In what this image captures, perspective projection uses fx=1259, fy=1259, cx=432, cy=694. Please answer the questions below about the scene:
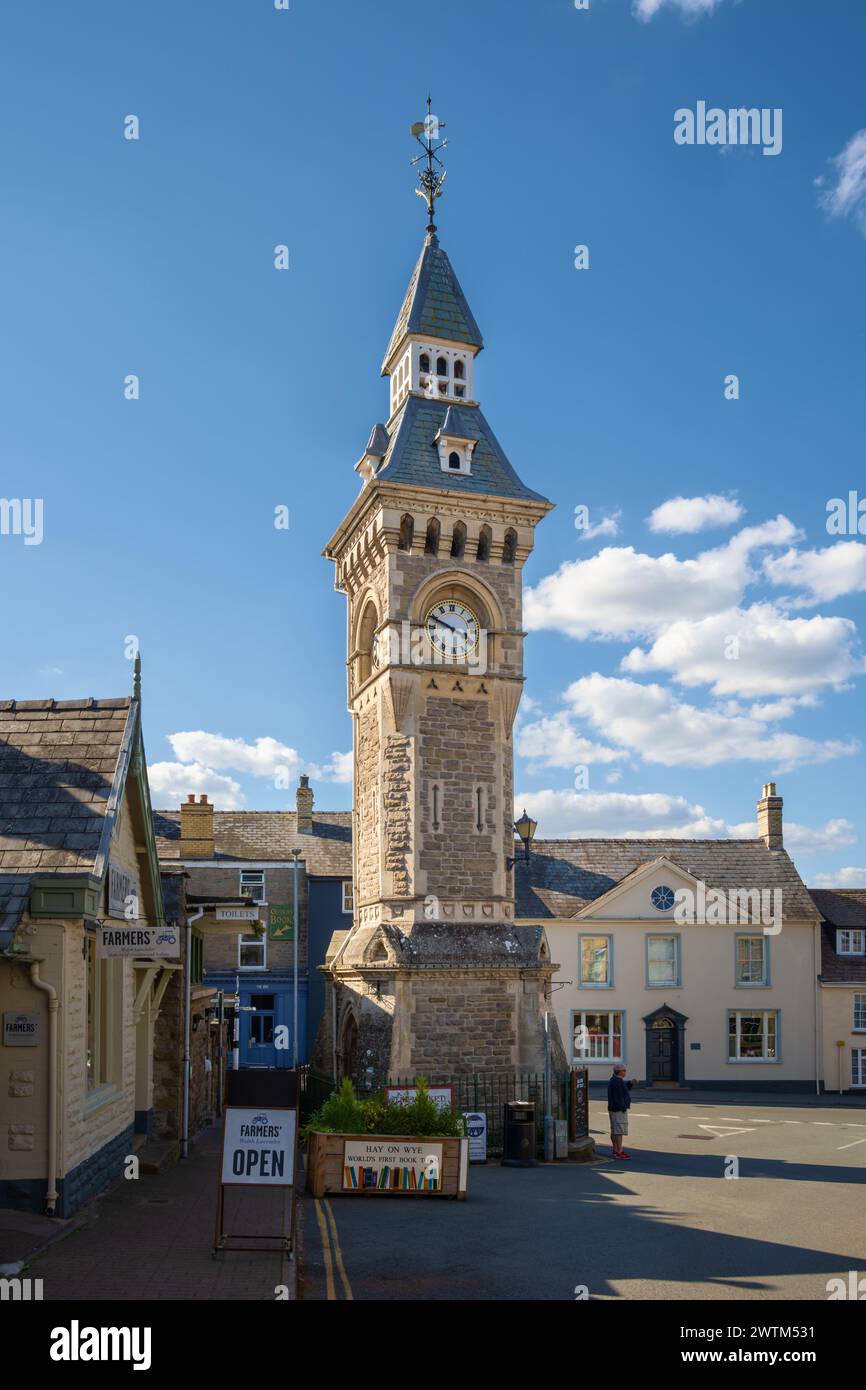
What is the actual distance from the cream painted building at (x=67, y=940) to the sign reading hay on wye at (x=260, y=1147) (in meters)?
1.83

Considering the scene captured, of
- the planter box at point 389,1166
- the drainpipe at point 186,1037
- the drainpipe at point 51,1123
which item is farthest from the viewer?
the drainpipe at point 186,1037

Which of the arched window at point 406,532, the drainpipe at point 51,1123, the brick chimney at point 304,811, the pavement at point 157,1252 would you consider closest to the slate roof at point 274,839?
the brick chimney at point 304,811

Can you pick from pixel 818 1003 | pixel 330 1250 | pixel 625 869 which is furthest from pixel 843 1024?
pixel 330 1250

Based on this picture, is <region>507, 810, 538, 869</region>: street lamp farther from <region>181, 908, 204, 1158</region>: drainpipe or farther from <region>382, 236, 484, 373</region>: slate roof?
Result: <region>382, 236, 484, 373</region>: slate roof

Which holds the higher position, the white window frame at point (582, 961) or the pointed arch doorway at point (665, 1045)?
the white window frame at point (582, 961)

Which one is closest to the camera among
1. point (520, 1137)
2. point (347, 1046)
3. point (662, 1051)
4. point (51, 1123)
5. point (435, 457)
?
point (51, 1123)

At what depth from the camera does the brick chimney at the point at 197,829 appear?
41.1 metres

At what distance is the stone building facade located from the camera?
2400 centimetres

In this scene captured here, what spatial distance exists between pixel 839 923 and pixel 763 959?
3.09 m

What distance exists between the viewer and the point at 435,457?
2666 cm

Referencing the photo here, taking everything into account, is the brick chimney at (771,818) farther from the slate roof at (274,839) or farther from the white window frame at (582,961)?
the slate roof at (274,839)

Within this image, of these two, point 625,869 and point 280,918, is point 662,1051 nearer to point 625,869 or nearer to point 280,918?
point 625,869
